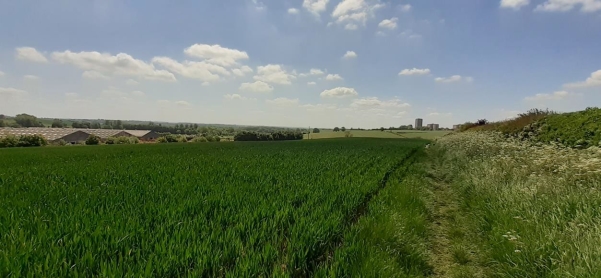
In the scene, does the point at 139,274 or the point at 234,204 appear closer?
the point at 139,274

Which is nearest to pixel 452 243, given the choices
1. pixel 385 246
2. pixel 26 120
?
pixel 385 246

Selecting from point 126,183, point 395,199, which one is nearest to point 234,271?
point 395,199

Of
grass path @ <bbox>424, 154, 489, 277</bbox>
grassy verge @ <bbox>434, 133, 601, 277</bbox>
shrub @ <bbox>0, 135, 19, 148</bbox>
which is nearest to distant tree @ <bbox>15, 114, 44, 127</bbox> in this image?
shrub @ <bbox>0, 135, 19, 148</bbox>

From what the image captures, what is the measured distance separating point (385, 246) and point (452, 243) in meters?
1.83

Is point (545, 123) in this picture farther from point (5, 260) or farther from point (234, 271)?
point (5, 260)

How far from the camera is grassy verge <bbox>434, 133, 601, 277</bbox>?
11.8 ft

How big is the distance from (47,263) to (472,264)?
5.80 m

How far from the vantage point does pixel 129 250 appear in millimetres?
3289

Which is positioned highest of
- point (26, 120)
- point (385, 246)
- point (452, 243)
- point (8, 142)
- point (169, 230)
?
point (26, 120)

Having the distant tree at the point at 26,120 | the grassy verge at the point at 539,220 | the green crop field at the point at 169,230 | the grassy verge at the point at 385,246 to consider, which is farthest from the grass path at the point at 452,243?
the distant tree at the point at 26,120

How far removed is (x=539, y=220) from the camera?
4789mm

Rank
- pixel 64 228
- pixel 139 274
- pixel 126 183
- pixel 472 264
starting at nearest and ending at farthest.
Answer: pixel 139 274
pixel 64 228
pixel 472 264
pixel 126 183

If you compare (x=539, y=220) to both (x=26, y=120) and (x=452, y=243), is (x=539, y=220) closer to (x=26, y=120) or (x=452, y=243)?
(x=452, y=243)

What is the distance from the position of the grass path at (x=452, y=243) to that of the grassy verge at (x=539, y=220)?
6 cm
